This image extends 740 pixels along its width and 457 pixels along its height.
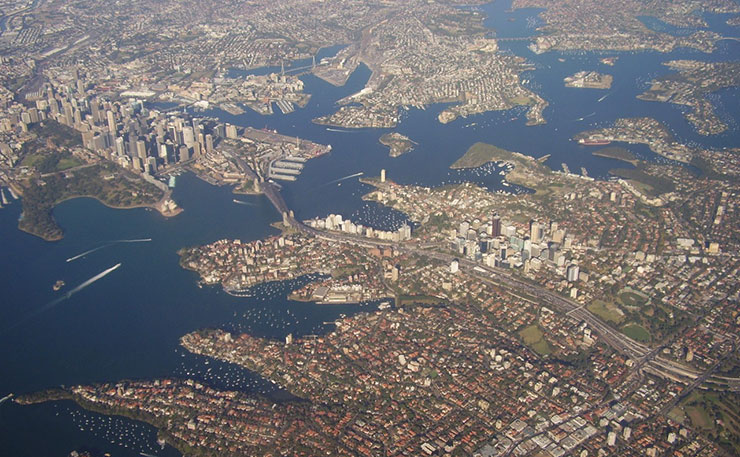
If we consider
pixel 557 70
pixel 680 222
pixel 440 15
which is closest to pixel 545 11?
pixel 440 15

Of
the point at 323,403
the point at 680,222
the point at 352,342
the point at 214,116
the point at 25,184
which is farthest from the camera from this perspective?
the point at 214,116

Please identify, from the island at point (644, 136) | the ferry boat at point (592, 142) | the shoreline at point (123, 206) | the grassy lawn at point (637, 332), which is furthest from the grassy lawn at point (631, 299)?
the shoreline at point (123, 206)

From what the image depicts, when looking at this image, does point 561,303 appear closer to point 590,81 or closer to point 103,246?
point 103,246

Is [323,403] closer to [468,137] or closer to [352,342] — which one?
[352,342]

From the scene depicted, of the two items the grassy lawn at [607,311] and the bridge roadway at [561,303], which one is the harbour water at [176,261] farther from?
the grassy lawn at [607,311]

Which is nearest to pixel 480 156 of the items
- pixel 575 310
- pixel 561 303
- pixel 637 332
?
pixel 561 303

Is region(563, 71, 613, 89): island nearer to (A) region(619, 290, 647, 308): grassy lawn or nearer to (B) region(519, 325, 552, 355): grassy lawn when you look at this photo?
(A) region(619, 290, 647, 308): grassy lawn
